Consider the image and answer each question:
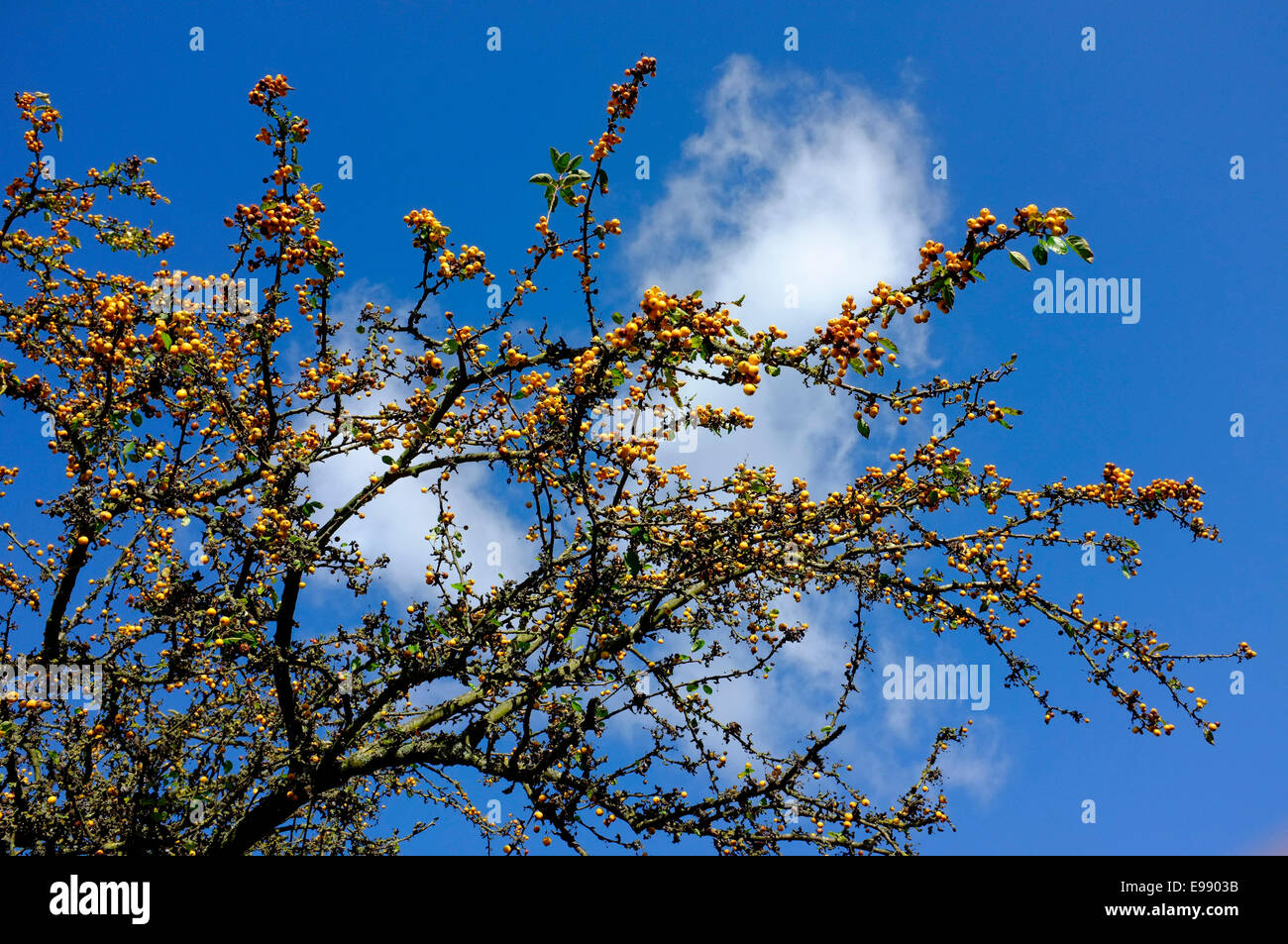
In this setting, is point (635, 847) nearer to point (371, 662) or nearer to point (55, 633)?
point (371, 662)

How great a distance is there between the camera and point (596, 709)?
641 centimetres

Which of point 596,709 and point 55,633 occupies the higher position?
point 55,633

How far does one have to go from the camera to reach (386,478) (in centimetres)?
667

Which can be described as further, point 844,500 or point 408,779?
point 408,779

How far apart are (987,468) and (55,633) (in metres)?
10.1

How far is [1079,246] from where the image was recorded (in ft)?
12.8

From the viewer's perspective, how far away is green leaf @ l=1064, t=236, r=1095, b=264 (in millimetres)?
Result: 3881

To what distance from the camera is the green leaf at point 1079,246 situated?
3.88m
